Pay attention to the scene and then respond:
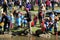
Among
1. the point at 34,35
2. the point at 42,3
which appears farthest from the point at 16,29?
the point at 42,3

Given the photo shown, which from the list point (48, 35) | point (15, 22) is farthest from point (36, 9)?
point (48, 35)

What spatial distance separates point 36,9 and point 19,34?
246cm

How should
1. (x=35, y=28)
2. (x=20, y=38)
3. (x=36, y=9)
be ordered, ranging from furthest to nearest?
(x=36, y=9)
(x=35, y=28)
(x=20, y=38)

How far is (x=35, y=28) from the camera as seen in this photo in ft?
53.9

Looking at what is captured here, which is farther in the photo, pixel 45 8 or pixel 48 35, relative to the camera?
pixel 45 8

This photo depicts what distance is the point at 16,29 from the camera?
54.8 feet

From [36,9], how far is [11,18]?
5.75 ft

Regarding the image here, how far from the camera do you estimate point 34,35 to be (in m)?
15.8

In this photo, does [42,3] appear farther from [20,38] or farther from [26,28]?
[20,38]

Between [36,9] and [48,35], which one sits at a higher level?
[36,9]

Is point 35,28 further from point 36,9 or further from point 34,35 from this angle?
point 36,9

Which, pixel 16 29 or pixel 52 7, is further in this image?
pixel 52 7

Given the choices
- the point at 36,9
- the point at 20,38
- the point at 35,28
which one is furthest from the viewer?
the point at 36,9

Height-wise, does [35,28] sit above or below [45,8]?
below
